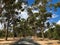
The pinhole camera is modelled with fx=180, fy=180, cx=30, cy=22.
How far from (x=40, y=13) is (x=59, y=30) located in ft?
27.3

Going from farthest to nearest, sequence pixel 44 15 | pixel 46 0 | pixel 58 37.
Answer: pixel 58 37 < pixel 44 15 < pixel 46 0

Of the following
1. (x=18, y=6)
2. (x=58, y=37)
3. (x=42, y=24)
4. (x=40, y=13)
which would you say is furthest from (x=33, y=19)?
(x=18, y=6)

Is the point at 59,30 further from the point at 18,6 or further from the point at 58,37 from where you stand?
the point at 18,6

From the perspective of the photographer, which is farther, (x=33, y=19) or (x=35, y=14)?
(x=33, y=19)

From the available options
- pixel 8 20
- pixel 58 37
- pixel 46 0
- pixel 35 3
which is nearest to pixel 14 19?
pixel 8 20

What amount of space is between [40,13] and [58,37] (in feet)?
55.8

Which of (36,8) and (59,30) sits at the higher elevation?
(36,8)

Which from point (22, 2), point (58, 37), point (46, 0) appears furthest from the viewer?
point (58, 37)

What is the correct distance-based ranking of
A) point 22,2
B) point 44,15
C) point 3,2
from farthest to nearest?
point 44,15
point 22,2
point 3,2

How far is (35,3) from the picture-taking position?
47.8 meters

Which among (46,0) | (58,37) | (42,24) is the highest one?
(46,0)

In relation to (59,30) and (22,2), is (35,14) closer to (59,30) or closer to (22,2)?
(59,30)

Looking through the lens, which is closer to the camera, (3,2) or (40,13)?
(3,2)

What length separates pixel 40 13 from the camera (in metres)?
53.6
